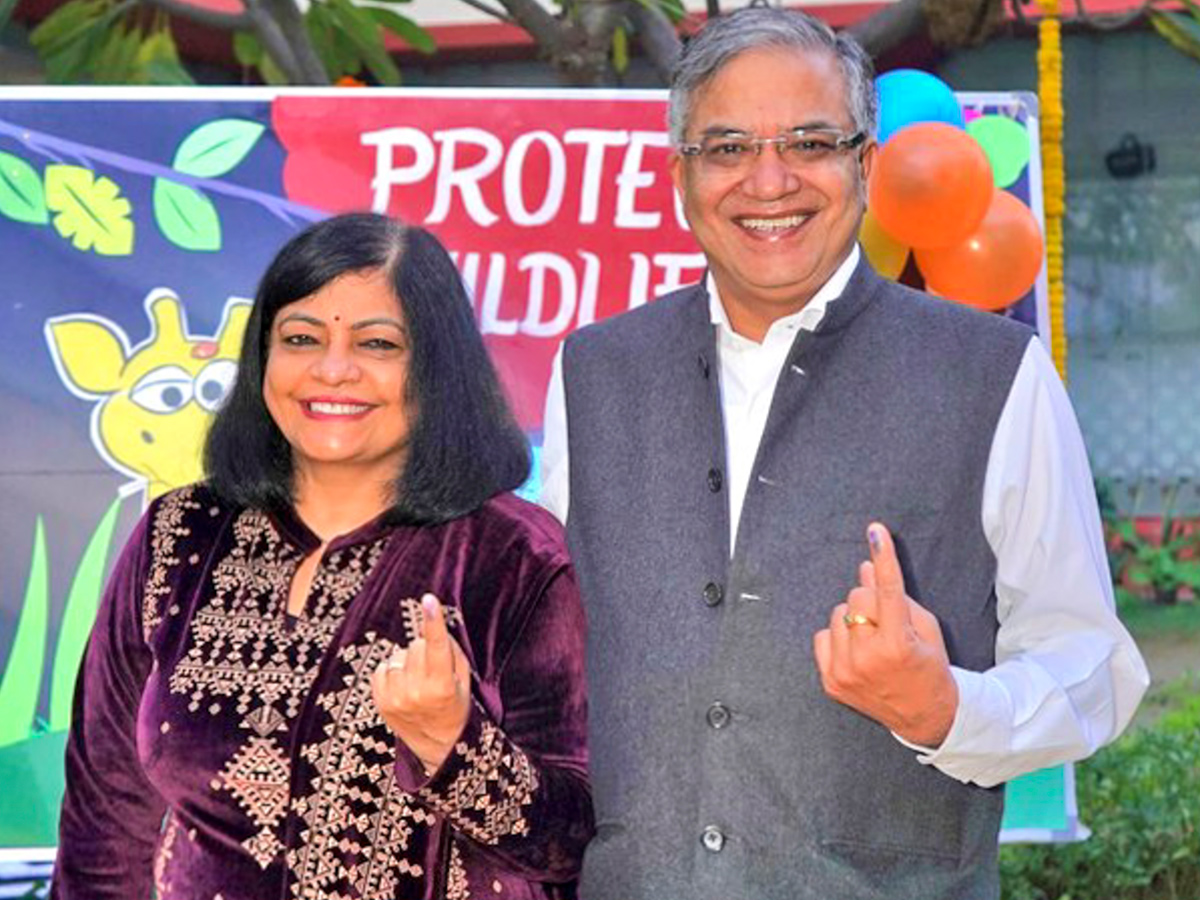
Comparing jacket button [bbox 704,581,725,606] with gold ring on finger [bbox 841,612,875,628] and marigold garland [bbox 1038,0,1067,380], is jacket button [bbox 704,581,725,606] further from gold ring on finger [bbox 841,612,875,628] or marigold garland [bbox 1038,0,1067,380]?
marigold garland [bbox 1038,0,1067,380]

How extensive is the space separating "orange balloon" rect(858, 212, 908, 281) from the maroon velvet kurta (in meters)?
1.56

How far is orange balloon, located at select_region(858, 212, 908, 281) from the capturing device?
3.72 meters

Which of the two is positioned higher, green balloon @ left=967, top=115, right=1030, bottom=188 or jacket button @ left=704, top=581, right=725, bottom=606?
green balloon @ left=967, top=115, right=1030, bottom=188

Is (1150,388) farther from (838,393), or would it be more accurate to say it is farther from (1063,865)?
(838,393)

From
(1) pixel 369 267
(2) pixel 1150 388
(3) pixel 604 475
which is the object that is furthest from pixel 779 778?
(2) pixel 1150 388

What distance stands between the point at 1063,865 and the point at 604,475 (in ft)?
Result: 9.15

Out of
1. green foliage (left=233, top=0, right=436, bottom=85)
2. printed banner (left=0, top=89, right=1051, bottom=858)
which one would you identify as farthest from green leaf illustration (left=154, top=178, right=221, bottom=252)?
green foliage (left=233, top=0, right=436, bottom=85)

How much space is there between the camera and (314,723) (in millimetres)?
2186

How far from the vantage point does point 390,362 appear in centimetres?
227

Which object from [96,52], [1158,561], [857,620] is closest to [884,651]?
[857,620]

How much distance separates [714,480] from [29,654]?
193 centimetres

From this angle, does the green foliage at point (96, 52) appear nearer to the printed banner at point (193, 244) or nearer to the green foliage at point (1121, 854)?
the printed banner at point (193, 244)

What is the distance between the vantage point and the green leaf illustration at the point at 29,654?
3748 millimetres

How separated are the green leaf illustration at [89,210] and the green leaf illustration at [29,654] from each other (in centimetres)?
52
